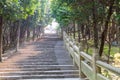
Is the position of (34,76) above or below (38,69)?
below

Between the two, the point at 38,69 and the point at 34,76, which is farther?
the point at 38,69

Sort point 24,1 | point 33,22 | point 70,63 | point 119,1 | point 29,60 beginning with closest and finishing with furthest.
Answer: point 119,1 → point 70,63 → point 29,60 → point 24,1 → point 33,22

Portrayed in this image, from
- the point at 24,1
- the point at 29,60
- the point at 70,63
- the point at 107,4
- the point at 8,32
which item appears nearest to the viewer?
the point at 107,4

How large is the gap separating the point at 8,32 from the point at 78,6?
38.7 ft

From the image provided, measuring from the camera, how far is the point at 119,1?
33.8 feet

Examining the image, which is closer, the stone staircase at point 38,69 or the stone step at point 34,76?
the stone step at point 34,76

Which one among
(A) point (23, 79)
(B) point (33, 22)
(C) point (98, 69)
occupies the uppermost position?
(B) point (33, 22)

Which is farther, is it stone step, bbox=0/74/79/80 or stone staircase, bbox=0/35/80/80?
stone staircase, bbox=0/35/80/80

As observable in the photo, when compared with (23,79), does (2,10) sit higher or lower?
higher

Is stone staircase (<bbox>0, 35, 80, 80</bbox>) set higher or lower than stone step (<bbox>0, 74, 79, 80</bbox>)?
higher

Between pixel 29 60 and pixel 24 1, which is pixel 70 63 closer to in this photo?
pixel 29 60

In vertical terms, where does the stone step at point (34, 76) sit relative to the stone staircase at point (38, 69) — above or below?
below

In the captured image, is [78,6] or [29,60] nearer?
[78,6]

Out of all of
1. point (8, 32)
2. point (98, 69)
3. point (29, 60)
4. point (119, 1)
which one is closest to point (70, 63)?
point (29, 60)
